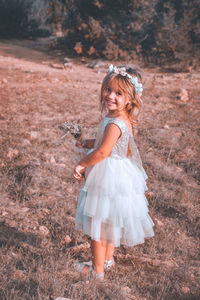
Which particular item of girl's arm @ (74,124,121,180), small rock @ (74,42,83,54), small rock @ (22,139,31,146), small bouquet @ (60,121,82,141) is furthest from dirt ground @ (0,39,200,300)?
small rock @ (74,42,83,54)

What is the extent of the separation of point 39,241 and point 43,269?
435mm

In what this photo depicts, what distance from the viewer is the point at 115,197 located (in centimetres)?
184

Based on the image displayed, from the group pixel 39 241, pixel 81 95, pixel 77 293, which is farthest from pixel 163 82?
pixel 77 293

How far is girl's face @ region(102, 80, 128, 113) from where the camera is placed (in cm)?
188

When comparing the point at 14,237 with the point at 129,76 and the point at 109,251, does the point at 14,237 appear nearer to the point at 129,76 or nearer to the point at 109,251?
the point at 109,251

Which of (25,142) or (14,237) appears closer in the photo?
(14,237)

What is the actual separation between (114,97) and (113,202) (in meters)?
0.64

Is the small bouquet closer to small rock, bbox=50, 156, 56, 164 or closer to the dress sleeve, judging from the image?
the dress sleeve

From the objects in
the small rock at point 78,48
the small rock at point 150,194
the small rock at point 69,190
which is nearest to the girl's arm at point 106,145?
the small rock at point 69,190

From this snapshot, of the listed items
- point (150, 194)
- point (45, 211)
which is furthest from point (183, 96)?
point (45, 211)

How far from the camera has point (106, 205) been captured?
1.84 meters

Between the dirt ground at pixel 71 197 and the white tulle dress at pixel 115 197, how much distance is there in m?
0.31

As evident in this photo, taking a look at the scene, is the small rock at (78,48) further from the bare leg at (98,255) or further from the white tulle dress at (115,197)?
the bare leg at (98,255)

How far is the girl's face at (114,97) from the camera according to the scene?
1.88m
